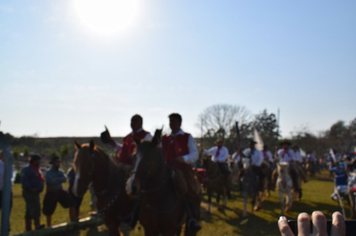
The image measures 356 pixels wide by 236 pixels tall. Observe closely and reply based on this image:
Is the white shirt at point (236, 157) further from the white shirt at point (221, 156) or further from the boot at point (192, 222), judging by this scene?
the boot at point (192, 222)

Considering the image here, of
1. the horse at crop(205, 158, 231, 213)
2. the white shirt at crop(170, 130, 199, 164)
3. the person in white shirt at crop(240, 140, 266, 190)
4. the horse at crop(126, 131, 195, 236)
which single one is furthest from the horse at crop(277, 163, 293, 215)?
the horse at crop(126, 131, 195, 236)

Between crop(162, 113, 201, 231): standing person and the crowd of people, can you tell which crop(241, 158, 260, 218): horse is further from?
crop(162, 113, 201, 231): standing person

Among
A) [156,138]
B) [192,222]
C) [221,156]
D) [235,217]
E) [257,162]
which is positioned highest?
[156,138]

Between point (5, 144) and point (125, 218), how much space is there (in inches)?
145

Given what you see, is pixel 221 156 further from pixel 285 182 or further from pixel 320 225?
pixel 320 225

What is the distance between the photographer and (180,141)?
5203 mm

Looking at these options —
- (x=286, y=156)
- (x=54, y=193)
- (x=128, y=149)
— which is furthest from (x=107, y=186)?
(x=286, y=156)

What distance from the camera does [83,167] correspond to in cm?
481

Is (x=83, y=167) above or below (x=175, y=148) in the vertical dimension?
below

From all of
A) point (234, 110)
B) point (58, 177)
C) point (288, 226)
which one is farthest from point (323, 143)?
point (288, 226)

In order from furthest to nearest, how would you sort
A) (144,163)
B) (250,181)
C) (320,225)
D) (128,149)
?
(250,181) → (128,149) → (144,163) → (320,225)

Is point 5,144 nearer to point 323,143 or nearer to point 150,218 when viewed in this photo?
point 150,218

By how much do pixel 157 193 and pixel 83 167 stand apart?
1339mm

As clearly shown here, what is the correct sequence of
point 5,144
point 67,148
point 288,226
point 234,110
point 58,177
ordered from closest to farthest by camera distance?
point 288,226 < point 5,144 < point 58,177 < point 67,148 < point 234,110
